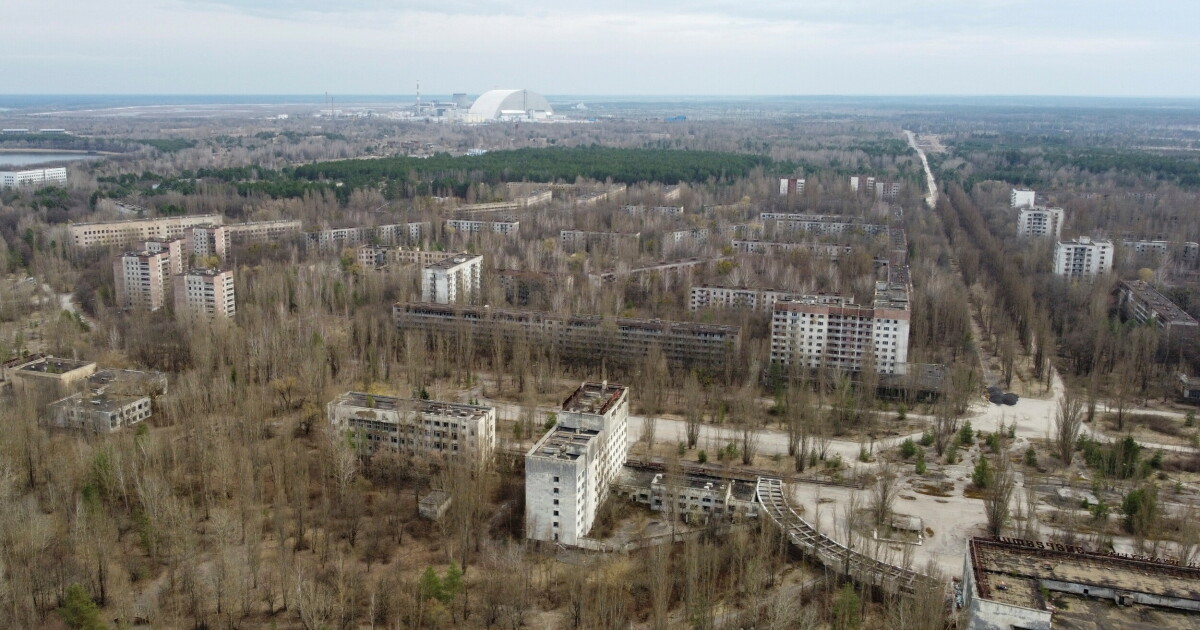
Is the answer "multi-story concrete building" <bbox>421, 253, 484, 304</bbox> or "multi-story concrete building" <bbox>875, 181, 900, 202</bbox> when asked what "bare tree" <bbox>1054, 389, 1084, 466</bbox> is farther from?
"multi-story concrete building" <bbox>875, 181, 900, 202</bbox>

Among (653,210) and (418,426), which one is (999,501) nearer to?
(418,426)

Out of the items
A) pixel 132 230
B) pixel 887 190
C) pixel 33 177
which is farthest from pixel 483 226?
pixel 33 177

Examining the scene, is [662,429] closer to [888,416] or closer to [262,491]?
[888,416]

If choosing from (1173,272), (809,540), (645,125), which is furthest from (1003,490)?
(645,125)

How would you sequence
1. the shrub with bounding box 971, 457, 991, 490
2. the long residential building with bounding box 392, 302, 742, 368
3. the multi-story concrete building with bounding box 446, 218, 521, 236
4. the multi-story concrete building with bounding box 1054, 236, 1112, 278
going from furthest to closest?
the multi-story concrete building with bounding box 446, 218, 521, 236
the multi-story concrete building with bounding box 1054, 236, 1112, 278
the long residential building with bounding box 392, 302, 742, 368
the shrub with bounding box 971, 457, 991, 490

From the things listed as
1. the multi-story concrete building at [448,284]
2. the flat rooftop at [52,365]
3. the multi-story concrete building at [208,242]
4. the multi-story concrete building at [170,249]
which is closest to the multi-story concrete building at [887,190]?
the multi-story concrete building at [448,284]

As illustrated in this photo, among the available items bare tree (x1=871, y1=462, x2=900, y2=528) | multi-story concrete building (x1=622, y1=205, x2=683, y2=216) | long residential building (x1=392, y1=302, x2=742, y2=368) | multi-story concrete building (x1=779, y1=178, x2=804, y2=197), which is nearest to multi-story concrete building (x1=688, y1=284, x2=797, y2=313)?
long residential building (x1=392, y1=302, x2=742, y2=368)

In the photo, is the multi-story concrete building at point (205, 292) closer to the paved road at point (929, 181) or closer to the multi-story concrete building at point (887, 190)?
the multi-story concrete building at point (887, 190)
